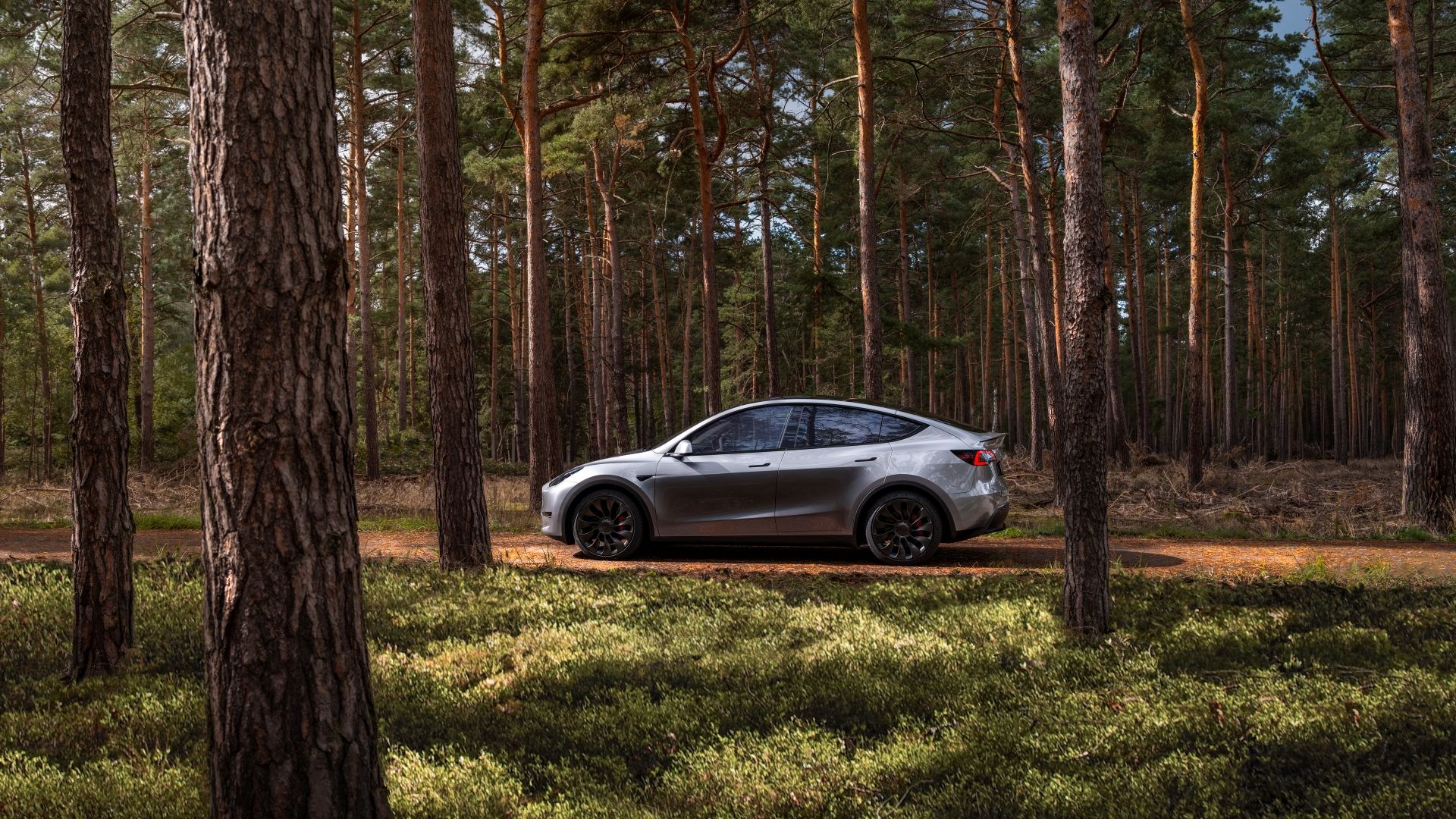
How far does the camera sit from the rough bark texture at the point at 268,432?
2.82 metres

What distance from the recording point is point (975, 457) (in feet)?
28.9

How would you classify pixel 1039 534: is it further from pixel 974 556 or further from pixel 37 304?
pixel 37 304

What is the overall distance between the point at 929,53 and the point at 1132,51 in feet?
19.1

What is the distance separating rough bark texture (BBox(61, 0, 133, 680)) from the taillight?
6.89 metres

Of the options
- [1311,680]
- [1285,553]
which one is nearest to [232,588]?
[1311,680]

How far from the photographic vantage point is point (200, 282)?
288cm

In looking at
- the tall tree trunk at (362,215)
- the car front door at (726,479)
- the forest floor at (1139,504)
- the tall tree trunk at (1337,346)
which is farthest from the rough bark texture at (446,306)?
the tall tree trunk at (1337,346)

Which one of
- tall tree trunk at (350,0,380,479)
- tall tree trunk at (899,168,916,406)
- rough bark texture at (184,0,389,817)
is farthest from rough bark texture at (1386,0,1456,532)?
tall tree trunk at (350,0,380,479)

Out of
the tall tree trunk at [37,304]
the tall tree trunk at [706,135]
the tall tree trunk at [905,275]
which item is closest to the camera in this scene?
the tall tree trunk at [706,135]

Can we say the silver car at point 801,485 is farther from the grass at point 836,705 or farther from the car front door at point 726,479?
the grass at point 836,705

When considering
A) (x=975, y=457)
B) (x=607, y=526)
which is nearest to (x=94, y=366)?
(x=607, y=526)

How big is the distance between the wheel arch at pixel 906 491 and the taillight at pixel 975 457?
44 centimetres

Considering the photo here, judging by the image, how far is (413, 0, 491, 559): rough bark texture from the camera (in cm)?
852

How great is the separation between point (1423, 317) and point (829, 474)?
8706 mm
